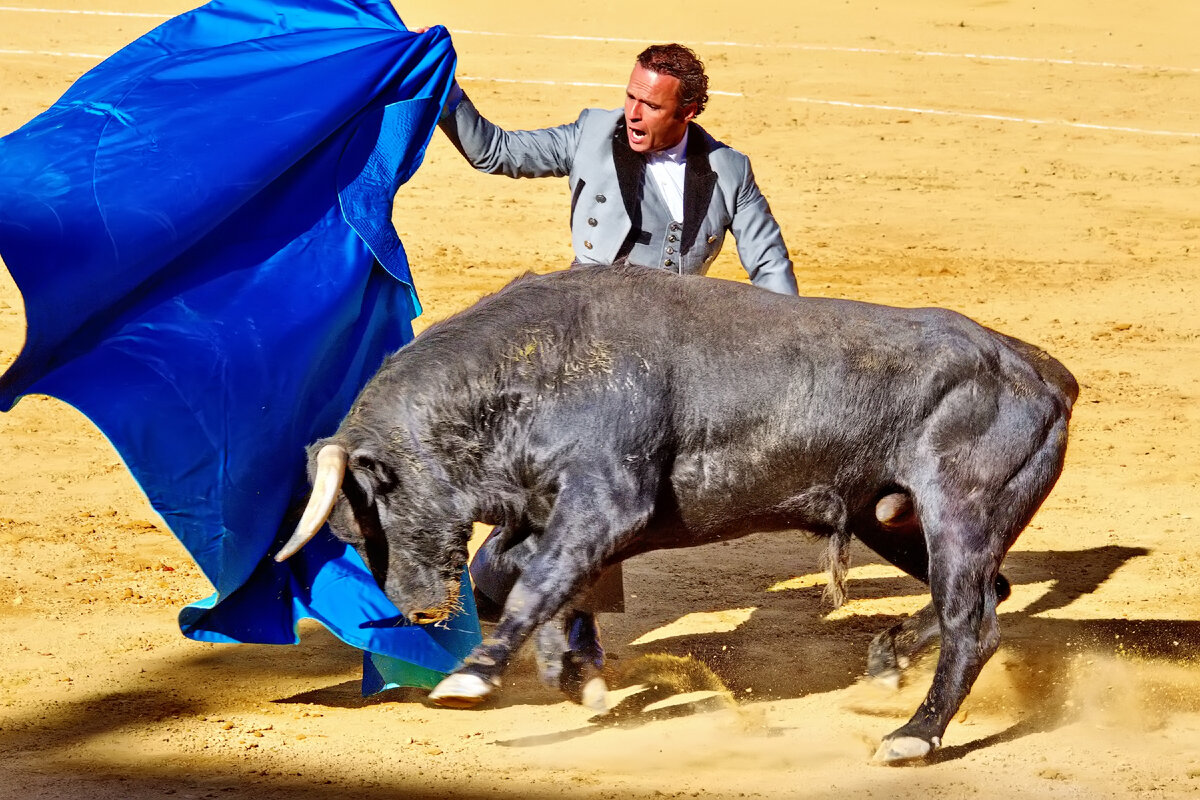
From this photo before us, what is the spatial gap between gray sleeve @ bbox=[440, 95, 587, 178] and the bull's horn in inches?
54.3

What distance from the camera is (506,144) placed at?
5.24m

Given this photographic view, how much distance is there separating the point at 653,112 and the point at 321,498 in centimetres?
165

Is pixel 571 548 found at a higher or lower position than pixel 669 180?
lower

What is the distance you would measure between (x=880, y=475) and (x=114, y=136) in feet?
8.16

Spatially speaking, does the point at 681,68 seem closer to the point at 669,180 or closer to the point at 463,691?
the point at 669,180

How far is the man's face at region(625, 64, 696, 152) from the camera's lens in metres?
4.92

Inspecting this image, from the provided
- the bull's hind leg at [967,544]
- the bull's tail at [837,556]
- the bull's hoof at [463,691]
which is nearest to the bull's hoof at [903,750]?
the bull's hind leg at [967,544]

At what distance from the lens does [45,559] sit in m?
6.29

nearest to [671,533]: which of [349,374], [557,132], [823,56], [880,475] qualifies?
[880,475]

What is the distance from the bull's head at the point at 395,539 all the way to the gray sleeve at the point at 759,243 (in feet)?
4.43

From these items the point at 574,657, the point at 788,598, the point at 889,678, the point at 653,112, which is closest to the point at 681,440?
the point at 574,657

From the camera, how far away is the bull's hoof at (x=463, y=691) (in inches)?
166

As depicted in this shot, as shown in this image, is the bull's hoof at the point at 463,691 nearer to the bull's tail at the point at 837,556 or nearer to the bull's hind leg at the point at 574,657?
the bull's hind leg at the point at 574,657

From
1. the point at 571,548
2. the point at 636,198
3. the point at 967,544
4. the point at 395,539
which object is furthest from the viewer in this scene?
the point at 636,198
